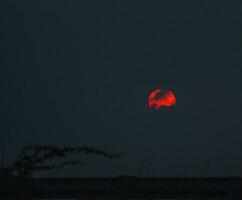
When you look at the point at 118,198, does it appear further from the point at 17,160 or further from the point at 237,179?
the point at 17,160

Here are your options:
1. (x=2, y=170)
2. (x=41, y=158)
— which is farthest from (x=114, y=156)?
(x=2, y=170)

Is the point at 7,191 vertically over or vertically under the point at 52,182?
under

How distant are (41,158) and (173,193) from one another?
148 inches

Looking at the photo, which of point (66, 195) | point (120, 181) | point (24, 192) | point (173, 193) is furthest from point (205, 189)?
point (24, 192)

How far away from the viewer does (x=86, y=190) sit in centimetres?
1015

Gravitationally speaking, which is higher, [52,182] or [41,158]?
[52,182]

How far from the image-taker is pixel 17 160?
7.14m

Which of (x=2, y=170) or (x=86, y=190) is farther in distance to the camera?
(x=86, y=190)

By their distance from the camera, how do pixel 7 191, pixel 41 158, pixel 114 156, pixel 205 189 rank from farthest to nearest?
pixel 205 189, pixel 7 191, pixel 41 158, pixel 114 156

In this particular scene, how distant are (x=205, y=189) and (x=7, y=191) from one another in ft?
12.8

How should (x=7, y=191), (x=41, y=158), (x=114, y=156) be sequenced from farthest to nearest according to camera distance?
(x=7, y=191), (x=41, y=158), (x=114, y=156)

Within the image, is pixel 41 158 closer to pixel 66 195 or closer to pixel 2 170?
pixel 2 170

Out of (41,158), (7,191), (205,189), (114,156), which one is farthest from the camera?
(205,189)

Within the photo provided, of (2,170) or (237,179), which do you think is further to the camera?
(237,179)
